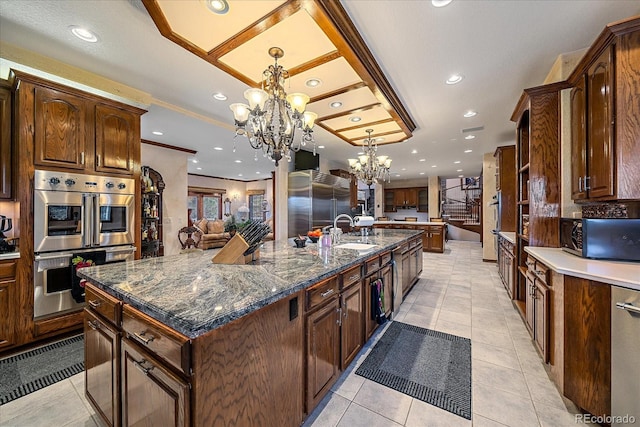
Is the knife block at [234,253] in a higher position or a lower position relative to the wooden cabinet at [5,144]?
lower

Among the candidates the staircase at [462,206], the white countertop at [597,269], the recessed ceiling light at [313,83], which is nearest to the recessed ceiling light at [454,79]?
the recessed ceiling light at [313,83]

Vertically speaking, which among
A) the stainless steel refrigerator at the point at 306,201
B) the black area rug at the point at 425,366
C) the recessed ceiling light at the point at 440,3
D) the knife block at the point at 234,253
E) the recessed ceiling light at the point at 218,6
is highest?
the recessed ceiling light at the point at 440,3

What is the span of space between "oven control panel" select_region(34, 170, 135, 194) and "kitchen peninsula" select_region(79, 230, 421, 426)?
153cm

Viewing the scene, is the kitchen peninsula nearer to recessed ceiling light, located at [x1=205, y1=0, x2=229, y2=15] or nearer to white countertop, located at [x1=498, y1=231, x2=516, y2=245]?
recessed ceiling light, located at [x1=205, y1=0, x2=229, y2=15]

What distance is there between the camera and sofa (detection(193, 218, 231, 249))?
6.87 metres

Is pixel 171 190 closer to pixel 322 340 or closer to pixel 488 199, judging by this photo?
pixel 322 340

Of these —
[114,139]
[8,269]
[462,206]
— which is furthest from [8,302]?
[462,206]

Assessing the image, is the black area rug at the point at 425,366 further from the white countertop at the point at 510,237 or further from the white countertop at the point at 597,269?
the white countertop at the point at 510,237

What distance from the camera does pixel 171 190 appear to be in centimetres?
525

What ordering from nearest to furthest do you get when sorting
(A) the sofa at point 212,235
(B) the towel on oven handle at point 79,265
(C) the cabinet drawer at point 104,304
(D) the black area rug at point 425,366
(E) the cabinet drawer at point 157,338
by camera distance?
1. (E) the cabinet drawer at point 157,338
2. (C) the cabinet drawer at point 104,304
3. (D) the black area rug at point 425,366
4. (B) the towel on oven handle at point 79,265
5. (A) the sofa at point 212,235

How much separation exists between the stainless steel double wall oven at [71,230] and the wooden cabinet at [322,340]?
8.56ft

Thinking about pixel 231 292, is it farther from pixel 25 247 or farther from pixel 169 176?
pixel 169 176

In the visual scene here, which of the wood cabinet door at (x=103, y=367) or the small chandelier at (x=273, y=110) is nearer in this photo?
the wood cabinet door at (x=103, y=367)

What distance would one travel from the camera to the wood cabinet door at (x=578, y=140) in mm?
2014
